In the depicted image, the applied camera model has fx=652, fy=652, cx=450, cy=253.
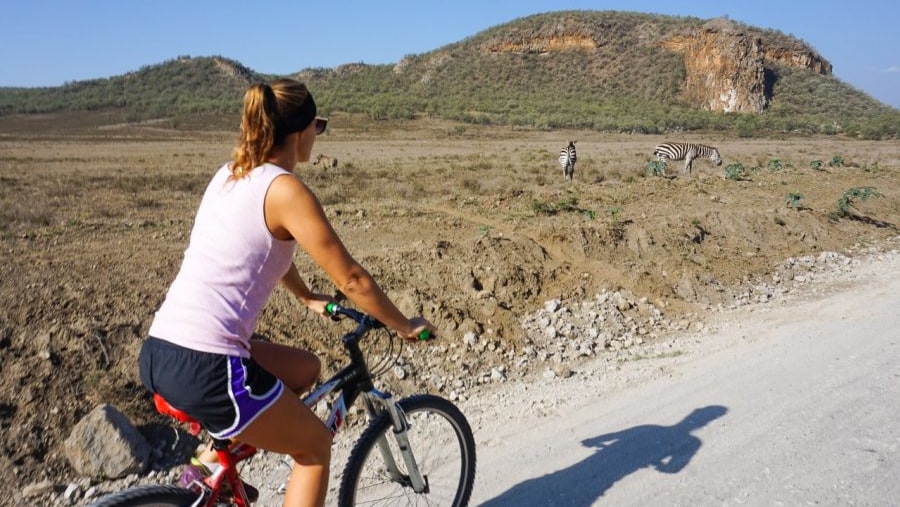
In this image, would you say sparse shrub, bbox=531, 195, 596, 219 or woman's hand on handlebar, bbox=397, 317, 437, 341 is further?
sparse shrub, bbox=531, 195, 596, 219

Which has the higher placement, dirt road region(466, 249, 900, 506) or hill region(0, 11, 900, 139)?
hill region(0, 11, 900, 139)

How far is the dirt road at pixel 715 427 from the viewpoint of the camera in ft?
12.1

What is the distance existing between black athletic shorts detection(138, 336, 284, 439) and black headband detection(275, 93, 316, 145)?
79 cm

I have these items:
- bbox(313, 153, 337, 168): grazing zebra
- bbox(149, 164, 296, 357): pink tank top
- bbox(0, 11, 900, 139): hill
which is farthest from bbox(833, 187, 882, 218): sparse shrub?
bbox(0, 11, 900, 139): hill

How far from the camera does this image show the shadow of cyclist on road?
12.1 ft

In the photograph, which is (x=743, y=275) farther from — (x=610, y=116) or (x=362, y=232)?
(x=610, y=116)

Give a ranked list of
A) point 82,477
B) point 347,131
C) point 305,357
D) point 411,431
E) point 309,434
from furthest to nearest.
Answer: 1. point 347,131
2. point 82,477
3. point 411,431
4. point 305,357
5. point 309,434

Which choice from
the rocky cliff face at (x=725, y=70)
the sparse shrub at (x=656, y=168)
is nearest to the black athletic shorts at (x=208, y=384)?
the sparse shrub at (x=656, y=168)

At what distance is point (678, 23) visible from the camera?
3014 inches

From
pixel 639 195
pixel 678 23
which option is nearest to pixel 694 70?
pixel 678 23

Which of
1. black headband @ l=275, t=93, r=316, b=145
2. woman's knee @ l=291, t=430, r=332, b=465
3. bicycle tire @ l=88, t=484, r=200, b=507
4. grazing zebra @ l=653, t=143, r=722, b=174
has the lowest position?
bicycle tire @ l=88, t=484, r=200, b=507

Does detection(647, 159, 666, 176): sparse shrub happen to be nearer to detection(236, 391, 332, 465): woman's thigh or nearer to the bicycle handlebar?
the bicycle handlebar

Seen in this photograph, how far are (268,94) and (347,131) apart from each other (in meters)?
40.6

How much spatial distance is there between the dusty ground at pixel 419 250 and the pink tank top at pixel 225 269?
8.13ft
